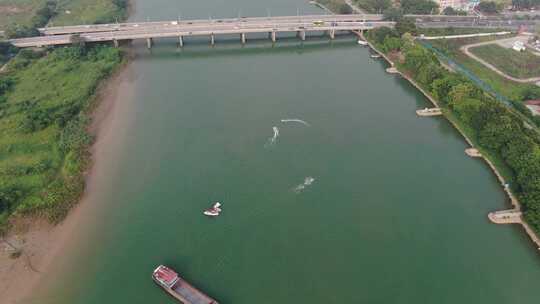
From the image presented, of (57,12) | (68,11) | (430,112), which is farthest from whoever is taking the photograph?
(68,11)

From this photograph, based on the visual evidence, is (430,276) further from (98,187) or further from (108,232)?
(98,187)

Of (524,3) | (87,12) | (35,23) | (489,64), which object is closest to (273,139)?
(489,64)

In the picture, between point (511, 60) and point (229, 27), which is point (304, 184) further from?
point (511, 60)

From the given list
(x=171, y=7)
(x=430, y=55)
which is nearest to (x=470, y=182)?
(x=430, y=55)

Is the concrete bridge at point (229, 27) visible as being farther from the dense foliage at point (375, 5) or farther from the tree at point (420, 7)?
the dense foliage at point (375, 5)

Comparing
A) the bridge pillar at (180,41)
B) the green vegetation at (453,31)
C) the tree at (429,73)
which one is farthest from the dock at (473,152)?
the bridge pillar at (180,41)

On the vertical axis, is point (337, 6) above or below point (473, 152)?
above
